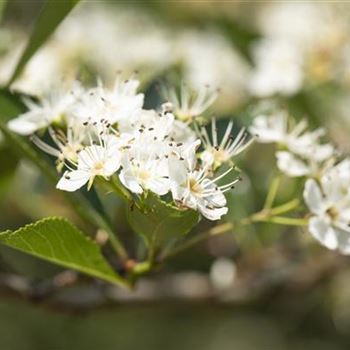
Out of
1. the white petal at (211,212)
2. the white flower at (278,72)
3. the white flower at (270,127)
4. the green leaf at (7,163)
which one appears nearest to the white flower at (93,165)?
the white petal at (211,212)

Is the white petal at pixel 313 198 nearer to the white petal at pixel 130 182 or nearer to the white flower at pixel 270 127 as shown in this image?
the white flower at pixel 270 127

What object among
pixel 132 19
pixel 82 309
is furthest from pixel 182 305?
pixel 132 19

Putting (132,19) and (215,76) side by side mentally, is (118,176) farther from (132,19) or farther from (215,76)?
(132,19)

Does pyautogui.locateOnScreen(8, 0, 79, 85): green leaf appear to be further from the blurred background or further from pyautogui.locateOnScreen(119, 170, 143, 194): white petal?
pyautogui.locateOnScreen(119, 170, 143, 194): white petal

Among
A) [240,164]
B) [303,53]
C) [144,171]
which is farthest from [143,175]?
[303,53]

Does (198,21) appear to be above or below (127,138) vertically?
below

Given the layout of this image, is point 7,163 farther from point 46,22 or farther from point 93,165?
point 93,165
